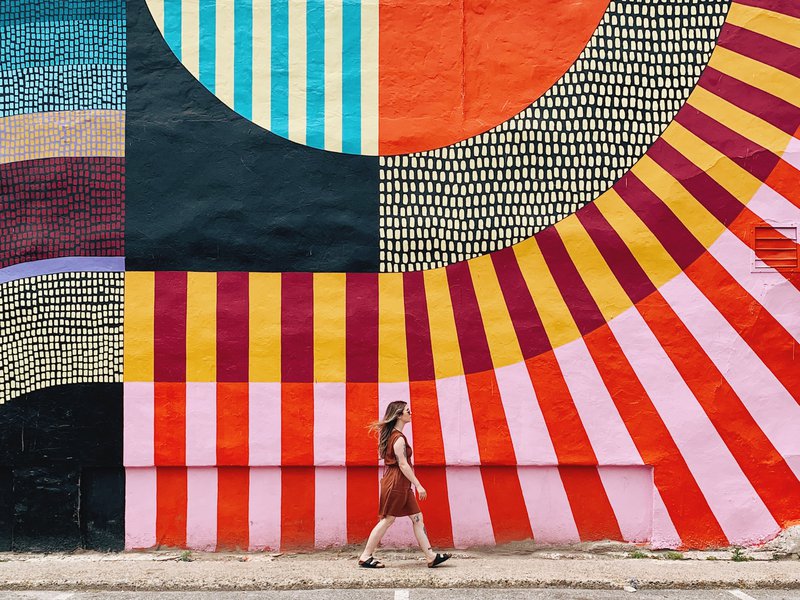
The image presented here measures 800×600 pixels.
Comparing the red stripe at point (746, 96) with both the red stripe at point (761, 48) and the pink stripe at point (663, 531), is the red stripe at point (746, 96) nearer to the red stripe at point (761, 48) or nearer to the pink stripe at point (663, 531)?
the red stripe at point (761, 48)

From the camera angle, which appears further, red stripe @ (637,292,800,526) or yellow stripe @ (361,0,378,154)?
yellow stripe @ (361,0,378,154)

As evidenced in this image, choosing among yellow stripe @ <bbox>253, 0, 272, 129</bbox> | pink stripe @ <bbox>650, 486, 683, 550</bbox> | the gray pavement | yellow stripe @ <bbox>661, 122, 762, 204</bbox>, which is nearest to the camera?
the gray pavement

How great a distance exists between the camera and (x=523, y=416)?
7891 millimetres

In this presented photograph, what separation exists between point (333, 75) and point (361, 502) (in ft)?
13.0

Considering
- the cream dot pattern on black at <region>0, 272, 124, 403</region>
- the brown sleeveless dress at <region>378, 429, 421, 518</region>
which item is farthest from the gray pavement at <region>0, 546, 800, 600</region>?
the cream dot pattern on black at <region>0, 272, 124, 403</region>

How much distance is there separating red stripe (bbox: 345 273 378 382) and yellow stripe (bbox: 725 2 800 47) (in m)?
4.11

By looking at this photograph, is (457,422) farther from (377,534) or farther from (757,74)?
(757,74)

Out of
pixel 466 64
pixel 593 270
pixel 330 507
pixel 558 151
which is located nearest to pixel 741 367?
pixel 593 270

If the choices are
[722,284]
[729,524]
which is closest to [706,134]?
[722,284]

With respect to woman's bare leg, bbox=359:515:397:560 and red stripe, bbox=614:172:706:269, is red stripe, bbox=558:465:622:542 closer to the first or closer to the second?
woman's bare leg, bbox=359:515:397:560

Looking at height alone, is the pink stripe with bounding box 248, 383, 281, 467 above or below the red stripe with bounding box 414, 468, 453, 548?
above

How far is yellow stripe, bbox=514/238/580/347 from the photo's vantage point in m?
7.93

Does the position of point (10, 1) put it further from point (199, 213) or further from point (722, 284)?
point (722, 284)

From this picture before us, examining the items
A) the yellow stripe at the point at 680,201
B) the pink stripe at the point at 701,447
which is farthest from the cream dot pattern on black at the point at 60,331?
the yellow stripe at the point at 680,201
